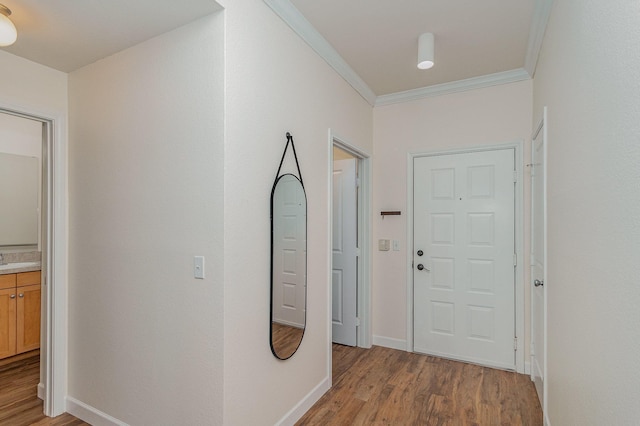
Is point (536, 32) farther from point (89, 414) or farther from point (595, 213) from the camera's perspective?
point (89, 414)

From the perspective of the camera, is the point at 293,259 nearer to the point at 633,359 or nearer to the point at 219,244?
the point at 219,244

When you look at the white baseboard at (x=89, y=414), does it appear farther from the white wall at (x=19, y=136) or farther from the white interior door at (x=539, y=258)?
the white interior door at (x=539, y=258)

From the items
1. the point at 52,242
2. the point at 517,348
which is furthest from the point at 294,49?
the point at 517,348

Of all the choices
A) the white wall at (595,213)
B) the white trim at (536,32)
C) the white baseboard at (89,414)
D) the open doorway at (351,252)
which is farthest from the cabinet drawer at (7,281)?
the white trim at (536,32)

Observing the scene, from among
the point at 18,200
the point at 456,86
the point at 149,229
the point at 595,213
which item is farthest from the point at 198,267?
the point at 18,200

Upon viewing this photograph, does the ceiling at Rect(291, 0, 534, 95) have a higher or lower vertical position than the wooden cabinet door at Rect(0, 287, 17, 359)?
higher

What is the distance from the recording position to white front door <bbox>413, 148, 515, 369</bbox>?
3.07 m

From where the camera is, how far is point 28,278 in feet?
10.6

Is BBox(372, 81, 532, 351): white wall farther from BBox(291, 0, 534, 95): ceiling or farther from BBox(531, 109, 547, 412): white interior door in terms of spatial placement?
BBox(531, 109, 547, 412): white interior door

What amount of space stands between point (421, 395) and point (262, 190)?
2.06 metres

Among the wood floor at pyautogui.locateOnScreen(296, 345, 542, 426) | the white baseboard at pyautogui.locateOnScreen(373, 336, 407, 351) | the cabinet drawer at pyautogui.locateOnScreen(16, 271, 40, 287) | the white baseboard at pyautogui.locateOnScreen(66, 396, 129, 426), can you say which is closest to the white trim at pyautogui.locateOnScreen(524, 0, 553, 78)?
the wood floor at pyautogui.locateOnScreen(296, 345, 542, 426)

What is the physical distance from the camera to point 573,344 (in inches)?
58.9

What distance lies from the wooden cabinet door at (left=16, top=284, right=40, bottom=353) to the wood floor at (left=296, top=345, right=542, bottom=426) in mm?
2923

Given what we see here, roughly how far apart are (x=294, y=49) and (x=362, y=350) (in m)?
2.95
